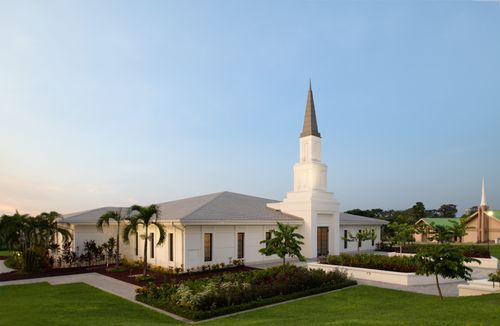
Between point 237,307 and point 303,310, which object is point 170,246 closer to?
point 237,307

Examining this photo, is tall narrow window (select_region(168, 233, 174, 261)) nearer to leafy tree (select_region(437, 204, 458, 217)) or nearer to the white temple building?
the white temple building

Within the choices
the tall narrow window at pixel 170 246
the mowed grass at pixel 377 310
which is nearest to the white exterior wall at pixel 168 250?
the tall narrow window at pixel 170 246

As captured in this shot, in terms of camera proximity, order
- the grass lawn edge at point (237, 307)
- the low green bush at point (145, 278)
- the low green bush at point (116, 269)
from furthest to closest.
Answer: the low green bush at point (116, 269), the low green bush at point (145, 278), the grass lawn edge at point (237, 307)

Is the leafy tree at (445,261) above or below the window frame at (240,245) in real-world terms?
above

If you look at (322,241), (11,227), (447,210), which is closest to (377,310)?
(322,241)

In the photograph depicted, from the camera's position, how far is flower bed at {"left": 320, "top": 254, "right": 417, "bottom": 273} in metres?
19.4

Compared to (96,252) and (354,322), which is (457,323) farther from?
(96,252)

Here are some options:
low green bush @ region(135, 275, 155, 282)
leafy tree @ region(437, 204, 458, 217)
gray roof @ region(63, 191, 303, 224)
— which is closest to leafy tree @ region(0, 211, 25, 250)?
gray roof @ region(63, 191, 303, 224)

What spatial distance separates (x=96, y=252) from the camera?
87.4 feet

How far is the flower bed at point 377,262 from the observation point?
63.6ft

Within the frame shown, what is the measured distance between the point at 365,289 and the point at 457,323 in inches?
325

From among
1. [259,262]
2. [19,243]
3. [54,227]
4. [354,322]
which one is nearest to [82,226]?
[54,227]

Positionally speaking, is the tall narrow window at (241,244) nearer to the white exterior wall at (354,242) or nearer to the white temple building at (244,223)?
the white temple building at (244,223)

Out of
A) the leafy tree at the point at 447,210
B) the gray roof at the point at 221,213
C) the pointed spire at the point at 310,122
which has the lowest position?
the leafy tree at the point at 447,210
